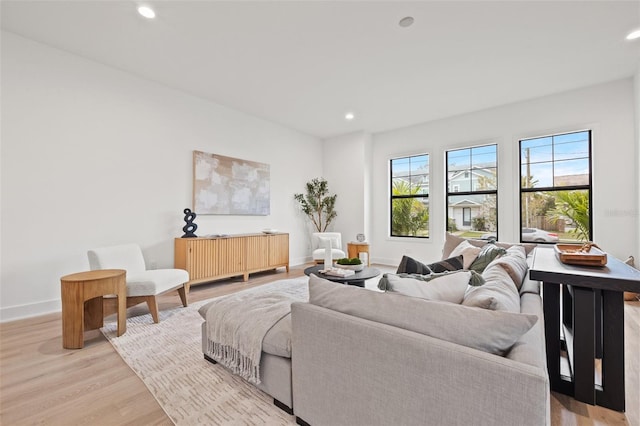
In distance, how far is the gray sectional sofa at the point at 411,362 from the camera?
0.82 m

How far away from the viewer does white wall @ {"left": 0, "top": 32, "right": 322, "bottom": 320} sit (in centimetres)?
288

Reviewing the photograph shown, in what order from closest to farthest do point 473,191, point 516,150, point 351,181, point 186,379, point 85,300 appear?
point 186,379
point 85,300
point 516,150
point 473,191
point 351,181

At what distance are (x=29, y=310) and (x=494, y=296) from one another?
4.21 meters

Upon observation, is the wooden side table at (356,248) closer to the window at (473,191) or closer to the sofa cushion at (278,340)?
the window at (473,191)

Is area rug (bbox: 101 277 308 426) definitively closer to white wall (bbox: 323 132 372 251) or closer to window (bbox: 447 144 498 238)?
white wall (bbox: 323 132 372 251)

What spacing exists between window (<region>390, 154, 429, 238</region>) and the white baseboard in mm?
5453

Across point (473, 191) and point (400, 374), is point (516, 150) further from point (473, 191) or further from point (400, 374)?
point (400, 374)

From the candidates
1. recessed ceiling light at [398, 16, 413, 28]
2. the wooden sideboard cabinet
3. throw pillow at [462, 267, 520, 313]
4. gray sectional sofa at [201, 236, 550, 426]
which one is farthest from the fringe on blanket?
recessed ceiling light at [398, 16, 413, 28]

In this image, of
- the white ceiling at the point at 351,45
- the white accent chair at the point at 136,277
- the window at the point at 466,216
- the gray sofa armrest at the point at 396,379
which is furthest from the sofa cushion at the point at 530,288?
the window at the point at 466,216

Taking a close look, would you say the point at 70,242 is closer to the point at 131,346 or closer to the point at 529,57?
the point at 131,346

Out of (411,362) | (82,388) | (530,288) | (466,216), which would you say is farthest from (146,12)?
(466,216)

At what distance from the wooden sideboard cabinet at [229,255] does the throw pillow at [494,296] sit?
3517 millimetres

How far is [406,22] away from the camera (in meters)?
2.68

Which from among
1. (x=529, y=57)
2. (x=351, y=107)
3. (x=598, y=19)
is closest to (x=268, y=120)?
(x=351, y=107)
